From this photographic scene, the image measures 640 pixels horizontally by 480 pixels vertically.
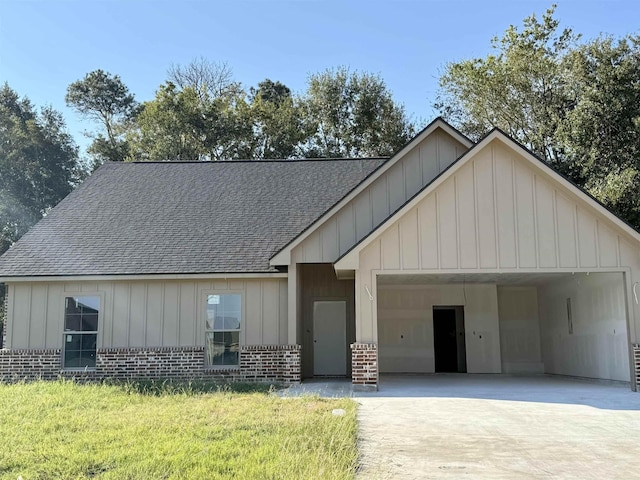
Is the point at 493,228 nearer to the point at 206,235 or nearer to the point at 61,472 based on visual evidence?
the point at 206,235

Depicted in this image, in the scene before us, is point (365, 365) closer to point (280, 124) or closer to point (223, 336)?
point (223, 336)

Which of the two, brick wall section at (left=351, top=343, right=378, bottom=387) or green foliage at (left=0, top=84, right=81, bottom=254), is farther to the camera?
green foliage at (left=0, top=84, right=81, bottom=254)

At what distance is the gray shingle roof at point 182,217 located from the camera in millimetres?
14820

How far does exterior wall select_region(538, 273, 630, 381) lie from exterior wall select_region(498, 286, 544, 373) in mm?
288

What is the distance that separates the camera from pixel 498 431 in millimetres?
7863

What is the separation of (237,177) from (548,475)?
47.3ft

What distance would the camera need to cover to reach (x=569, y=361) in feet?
51.2

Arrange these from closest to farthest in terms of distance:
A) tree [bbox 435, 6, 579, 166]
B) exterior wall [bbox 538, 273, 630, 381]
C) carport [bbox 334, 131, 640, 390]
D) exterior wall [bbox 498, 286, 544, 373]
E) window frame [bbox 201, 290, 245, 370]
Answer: carport [bbox 334, 131, 640, 390]
exterior wall [bbox 538, 273, 630, 381]
window frame [bbox 201, 290, 245, 370]
exterior wall [bbox 498, 286, 544, 373]
tree [bbox 435, 6, 579, 166]

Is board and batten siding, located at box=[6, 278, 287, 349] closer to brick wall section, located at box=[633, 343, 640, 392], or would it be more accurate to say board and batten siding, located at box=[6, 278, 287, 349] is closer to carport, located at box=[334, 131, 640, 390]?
carport, located at box=[334, 131, 640, 390]

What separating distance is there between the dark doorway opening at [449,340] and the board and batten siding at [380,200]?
169 inches

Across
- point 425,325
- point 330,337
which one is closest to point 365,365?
point 330,337

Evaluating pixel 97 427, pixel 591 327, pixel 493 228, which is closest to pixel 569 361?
pixel 591 327

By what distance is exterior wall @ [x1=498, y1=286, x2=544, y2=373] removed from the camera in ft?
57.3

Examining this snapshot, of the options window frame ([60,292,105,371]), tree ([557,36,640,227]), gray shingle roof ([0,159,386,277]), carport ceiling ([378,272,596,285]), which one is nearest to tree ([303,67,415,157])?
tree ([557,36,640,227])
